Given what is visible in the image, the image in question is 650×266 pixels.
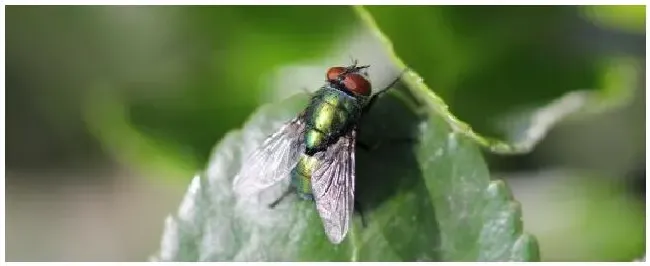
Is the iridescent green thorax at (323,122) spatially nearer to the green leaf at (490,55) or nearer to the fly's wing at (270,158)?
the fly's wing at (270,158)

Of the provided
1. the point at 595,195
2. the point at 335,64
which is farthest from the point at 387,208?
the point at 595,195

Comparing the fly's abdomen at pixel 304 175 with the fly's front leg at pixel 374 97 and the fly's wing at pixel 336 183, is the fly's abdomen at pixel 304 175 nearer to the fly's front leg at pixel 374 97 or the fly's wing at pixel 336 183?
the fly's wing at pixel 336 183

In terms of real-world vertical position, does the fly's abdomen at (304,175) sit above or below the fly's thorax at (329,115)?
below

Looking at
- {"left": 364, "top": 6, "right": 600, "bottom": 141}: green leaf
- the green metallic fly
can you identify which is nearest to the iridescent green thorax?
the green metallic fly

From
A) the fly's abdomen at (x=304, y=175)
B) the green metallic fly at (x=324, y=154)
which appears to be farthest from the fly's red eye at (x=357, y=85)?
the fly's abdomen at (x=304, y=175)

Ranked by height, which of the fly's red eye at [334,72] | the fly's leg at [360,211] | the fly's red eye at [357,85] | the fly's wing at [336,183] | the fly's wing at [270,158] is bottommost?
the fly's leg at [360,211]

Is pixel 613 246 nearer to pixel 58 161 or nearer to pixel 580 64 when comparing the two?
pixel 580 64

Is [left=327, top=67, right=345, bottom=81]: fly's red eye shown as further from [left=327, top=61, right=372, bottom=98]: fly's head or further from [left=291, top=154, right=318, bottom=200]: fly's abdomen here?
[left=291, top=154, right=318, bottom=200]: fly's abdomen
